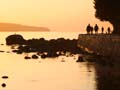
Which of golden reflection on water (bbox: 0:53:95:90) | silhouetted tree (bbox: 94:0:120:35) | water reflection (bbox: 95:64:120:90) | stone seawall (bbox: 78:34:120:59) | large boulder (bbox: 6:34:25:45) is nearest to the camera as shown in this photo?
water reflection (bbox: 95:64:120:90)

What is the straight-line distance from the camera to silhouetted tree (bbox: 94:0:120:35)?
83.8 metres

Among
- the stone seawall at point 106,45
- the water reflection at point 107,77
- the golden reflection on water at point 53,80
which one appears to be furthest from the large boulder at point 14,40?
the water reflection at point 107,77

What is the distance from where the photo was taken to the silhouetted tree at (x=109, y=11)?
83.8 meters

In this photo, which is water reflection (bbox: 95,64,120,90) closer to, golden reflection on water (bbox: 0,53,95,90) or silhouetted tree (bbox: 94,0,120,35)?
golden reflection on water (bbox: 0,53,95,90)

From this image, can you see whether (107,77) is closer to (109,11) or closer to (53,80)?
(53,80)

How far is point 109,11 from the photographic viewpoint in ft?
285

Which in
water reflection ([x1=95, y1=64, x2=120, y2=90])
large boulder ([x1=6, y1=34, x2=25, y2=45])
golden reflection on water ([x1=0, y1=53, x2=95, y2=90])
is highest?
large boulder ([x1=6, y1=34, x2=25, y2=45])

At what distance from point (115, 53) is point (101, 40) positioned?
13.3 meters

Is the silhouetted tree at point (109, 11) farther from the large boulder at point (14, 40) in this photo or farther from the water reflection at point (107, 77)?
the large boulder at point (14, 40)

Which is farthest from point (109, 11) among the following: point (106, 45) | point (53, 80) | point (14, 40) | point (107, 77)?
point (14, 40)

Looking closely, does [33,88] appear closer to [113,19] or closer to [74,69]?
[74,69]

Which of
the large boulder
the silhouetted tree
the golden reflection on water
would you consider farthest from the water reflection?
the large boulder

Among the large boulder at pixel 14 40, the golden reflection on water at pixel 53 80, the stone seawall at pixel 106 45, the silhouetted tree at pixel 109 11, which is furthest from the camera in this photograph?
the large boulder at pixel 14 40

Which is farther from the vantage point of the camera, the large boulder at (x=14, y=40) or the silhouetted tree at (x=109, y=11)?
the large boulder at (x=14, y=40)
